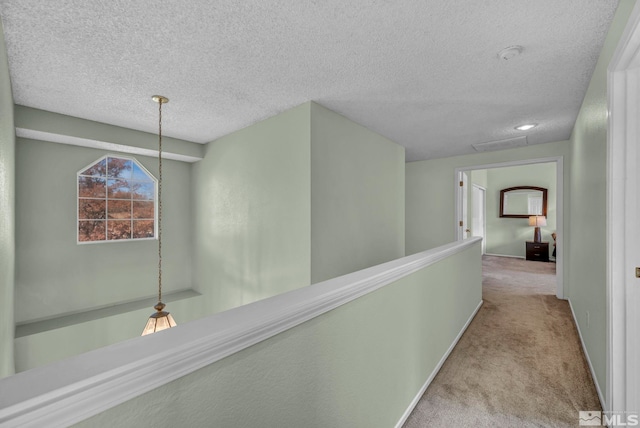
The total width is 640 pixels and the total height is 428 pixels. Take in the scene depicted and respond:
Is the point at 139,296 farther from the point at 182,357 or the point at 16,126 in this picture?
the point at 182,357

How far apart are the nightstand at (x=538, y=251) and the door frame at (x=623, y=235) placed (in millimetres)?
6212

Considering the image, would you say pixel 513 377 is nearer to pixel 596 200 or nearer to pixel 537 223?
pixel 596 200

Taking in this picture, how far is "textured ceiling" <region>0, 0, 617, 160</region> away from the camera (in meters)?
1.44

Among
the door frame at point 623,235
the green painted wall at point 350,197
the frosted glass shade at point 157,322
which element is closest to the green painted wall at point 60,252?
the frosted glass shade at point 157,322

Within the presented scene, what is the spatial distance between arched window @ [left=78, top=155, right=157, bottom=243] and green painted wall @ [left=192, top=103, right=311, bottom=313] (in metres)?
0.63

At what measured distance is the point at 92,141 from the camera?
3.06 meters

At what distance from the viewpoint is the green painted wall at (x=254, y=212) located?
104 inches

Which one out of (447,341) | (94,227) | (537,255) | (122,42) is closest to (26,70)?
(122,42)

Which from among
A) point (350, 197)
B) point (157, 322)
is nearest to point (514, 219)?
point (350, 197)

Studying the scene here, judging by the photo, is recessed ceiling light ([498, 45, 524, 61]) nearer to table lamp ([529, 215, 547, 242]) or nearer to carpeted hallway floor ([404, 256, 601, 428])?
carpeted hallway floor ([404, 256, 601, 428])

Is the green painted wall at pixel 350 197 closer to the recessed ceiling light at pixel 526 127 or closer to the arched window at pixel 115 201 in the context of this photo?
the recessed ceiling light at pixel 526 127

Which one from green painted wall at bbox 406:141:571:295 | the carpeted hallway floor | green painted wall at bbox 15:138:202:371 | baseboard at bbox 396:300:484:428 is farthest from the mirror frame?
green painted wall at bbox 15:138:202:371

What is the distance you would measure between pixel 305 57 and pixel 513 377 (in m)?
2.75

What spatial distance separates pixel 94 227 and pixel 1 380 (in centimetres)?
375
